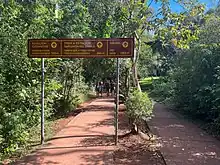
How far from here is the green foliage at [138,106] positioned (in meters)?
9.44

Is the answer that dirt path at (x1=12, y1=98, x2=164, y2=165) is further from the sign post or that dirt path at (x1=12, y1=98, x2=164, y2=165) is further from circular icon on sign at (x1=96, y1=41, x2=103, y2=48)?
circular icon on sign at (x1=96, y1=41, x2=103, y2=48)

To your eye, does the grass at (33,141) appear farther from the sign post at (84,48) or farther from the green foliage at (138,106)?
the green foliage at (138,106)

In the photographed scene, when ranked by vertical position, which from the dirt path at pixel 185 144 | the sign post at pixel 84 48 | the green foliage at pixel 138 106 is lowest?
the dirt path at pixel 185 144

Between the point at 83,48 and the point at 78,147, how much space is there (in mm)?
2733

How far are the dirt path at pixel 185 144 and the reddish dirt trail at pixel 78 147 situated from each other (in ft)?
5.01

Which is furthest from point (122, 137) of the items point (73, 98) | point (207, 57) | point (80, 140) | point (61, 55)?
point (73, 98)

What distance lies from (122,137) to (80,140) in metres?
1.31

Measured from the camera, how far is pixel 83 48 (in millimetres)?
9250

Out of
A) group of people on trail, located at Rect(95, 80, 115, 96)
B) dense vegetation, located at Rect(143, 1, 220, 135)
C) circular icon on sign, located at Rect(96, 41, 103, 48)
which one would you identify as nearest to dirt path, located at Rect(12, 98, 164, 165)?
circular icon on sign, located at Rect(96, 41, 103, 48)

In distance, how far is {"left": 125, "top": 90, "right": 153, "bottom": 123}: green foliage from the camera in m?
9.44

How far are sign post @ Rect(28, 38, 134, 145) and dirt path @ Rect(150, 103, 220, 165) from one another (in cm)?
169

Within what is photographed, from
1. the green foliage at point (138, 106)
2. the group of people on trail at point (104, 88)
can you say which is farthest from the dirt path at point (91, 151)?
the group of people on trail at point (104, 88)

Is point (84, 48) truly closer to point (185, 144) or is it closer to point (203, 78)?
point (185, 144)

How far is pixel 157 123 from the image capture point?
13289mm
